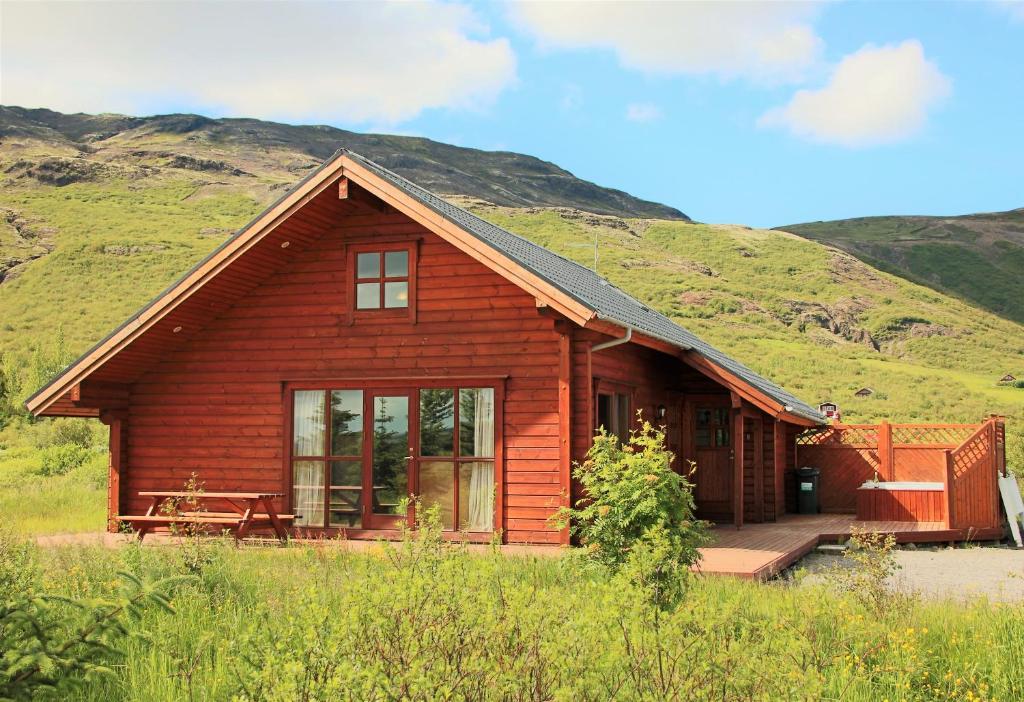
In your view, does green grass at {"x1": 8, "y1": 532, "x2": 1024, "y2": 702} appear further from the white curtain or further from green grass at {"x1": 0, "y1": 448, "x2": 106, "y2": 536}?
green grass at {"x1": 0, "y1": 448, "x2": 106, "y2": 536}

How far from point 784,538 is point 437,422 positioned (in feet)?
17.2

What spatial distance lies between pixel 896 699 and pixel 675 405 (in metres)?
12.0

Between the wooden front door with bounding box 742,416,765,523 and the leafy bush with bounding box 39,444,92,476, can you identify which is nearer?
the wooden front door with bounding box 742,416,765,523

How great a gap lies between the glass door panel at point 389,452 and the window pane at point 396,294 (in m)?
1.26

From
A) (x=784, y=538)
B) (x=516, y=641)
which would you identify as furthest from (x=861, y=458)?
(x=516, y=641)

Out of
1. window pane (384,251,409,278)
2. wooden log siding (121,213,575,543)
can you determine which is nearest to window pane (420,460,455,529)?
wooden log siding (121,213,575,543)

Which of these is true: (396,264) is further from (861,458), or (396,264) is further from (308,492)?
(861,458)

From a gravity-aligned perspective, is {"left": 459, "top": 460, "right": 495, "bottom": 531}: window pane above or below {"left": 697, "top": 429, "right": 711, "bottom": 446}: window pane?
below

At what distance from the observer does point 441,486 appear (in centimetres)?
1392

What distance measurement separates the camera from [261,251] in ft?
47.1

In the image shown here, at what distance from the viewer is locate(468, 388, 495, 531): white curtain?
44.9 ft

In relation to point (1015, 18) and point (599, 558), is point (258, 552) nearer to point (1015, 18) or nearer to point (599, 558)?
point (599, 558)

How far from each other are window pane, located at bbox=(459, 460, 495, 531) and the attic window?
230 centimetres

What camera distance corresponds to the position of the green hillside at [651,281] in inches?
2009
